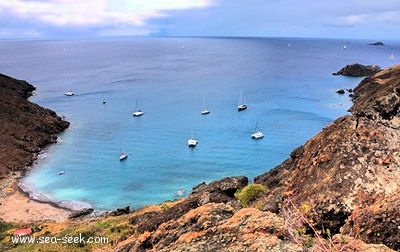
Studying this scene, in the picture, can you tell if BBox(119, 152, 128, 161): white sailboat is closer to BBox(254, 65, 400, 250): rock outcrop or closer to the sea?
the sea

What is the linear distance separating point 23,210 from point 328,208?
177 ft

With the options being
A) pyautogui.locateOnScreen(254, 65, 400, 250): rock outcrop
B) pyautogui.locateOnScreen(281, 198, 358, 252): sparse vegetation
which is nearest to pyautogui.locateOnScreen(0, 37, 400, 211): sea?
pyautogui.locateOnScreen(254, 65, 400, 250): rock outcrop

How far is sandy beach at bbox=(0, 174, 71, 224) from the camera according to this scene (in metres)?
52.1

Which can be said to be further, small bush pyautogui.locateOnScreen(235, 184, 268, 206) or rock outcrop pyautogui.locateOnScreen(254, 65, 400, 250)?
small bush pyautogui.locateOnScreen(235, 184, 268, 206)

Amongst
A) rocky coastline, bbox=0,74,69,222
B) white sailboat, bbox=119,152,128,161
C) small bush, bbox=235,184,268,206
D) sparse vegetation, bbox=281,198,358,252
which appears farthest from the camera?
white sailboat, bbox=119,152,128,161

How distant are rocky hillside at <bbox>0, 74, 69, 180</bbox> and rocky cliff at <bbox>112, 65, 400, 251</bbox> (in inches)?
2546

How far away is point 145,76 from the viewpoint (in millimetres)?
197375

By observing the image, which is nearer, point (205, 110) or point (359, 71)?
point (205, 110)

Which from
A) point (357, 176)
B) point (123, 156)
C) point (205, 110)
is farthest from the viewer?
point (205, 110)

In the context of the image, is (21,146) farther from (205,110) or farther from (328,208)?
(328,208)

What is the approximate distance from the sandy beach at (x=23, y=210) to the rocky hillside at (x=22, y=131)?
28.9 ft

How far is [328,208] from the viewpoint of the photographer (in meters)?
12.2

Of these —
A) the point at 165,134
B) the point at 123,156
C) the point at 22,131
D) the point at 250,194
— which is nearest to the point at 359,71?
the point at 165,134

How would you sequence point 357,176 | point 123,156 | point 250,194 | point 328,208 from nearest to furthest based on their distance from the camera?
1. point 328,208
2. point 357,176
3. point 250,194
4. point 123,156
